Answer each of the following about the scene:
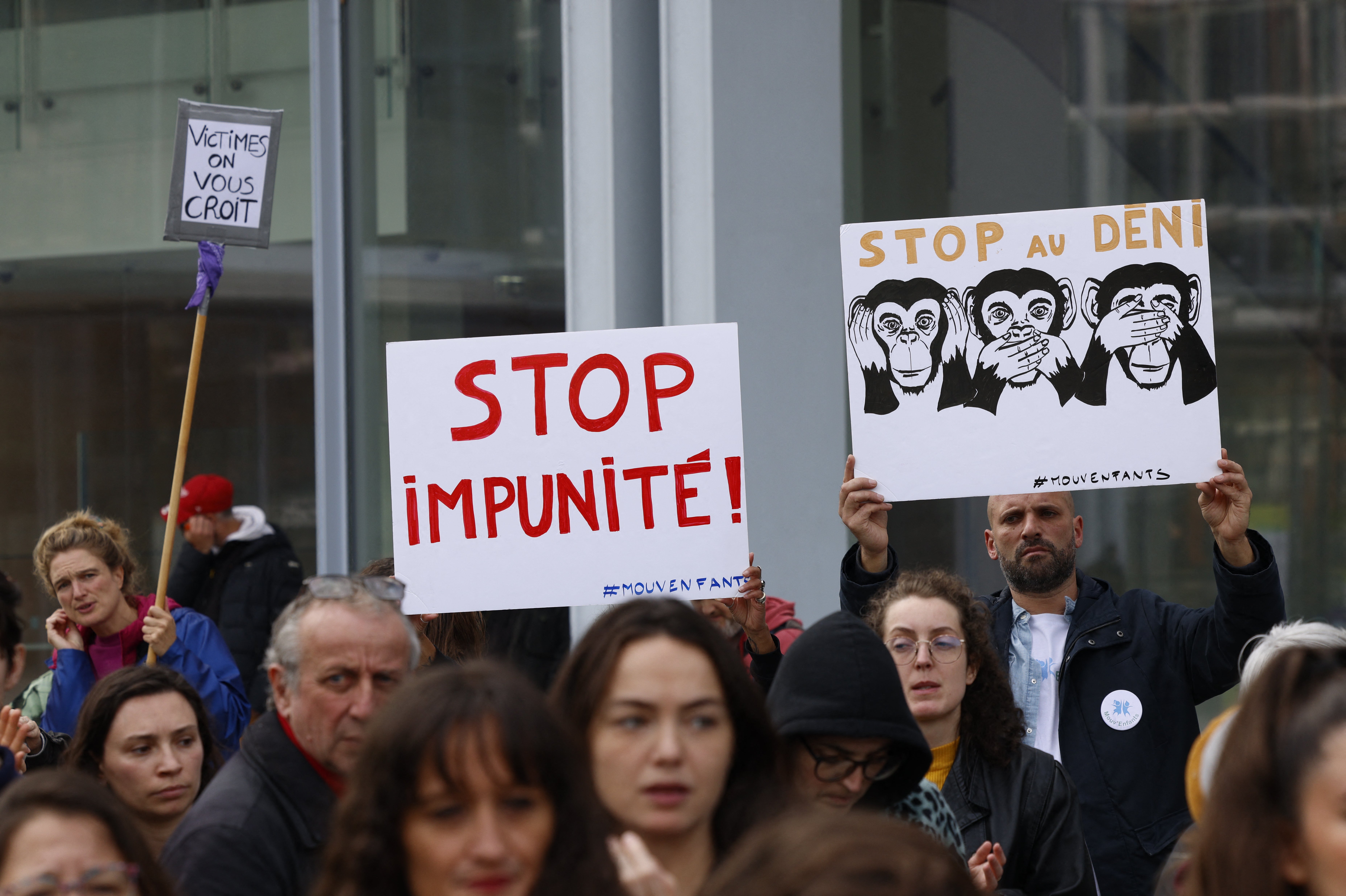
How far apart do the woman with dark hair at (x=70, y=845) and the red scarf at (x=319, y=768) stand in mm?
493

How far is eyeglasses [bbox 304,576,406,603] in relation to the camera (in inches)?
111

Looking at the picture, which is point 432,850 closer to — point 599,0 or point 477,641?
point 477,641

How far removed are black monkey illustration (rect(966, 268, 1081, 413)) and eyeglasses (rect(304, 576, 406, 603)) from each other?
1821 millimetres

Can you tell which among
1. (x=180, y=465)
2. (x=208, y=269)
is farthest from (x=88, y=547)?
(x=208, y=269)

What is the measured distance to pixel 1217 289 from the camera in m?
7.66

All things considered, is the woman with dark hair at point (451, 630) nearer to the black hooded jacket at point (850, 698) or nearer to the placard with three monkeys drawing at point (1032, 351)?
the placard with three monkeys drawing at point (1032, 351)

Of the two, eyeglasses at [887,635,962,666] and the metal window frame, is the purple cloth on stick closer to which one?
the metal window frame

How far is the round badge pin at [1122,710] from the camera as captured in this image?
3887 millimetres

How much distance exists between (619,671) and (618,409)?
6.06ft

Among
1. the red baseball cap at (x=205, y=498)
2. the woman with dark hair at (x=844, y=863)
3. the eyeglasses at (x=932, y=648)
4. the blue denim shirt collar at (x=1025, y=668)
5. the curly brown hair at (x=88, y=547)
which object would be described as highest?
the red baseball cap at (x=205, y=498)

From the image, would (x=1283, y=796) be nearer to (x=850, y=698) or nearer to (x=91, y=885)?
(x=850, y=698)

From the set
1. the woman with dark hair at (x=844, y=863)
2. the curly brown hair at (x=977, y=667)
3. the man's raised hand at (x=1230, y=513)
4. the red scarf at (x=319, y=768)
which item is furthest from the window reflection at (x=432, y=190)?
the woman with dark hair at (x=844, y=863)

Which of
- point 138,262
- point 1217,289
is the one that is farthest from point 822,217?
point 138,262

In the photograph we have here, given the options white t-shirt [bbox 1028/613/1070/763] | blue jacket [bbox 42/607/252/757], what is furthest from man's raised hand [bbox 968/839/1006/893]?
blue jacket [bbox 42/607/252/757]
